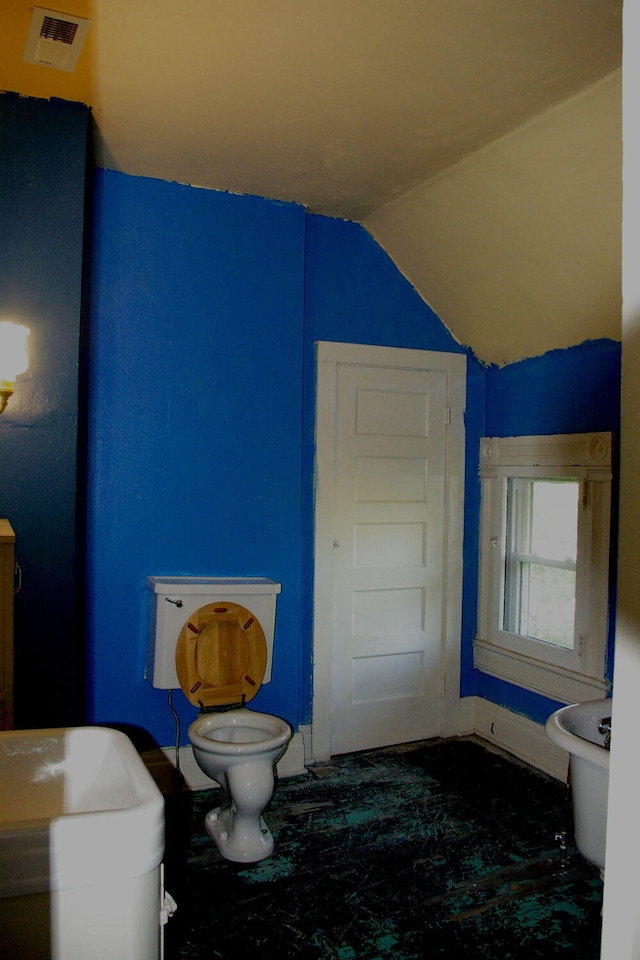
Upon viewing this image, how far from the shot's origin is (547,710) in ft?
10.9

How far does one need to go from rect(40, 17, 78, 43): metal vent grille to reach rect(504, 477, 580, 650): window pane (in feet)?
8.43

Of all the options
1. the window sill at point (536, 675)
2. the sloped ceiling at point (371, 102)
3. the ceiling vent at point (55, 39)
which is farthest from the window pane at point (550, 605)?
the ceiling vent at point (55, 39)

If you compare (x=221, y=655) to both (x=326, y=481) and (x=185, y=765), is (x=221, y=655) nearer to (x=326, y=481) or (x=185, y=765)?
(x=185, y=765)

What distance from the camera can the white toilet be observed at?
8.45 ft

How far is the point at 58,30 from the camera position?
1997mm

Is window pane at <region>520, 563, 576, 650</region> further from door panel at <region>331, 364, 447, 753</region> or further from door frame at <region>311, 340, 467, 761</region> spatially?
door frame at <region>311, 340, 467, 761</region>

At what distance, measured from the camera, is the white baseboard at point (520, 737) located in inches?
128

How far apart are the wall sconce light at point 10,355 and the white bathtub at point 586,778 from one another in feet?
6.62

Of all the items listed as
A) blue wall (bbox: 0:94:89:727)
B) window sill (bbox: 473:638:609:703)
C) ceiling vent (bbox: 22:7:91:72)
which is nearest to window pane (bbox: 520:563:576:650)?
window sill (bbox: 473:638:609:703)

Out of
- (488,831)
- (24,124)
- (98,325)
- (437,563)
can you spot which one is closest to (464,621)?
(437,563)

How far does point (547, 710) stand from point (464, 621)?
630mm

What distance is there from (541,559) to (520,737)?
2.84ft

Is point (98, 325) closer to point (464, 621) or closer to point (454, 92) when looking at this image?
point (454, 92)

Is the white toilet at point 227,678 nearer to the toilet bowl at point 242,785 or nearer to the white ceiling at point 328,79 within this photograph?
the toilet bowl at point 242,785
